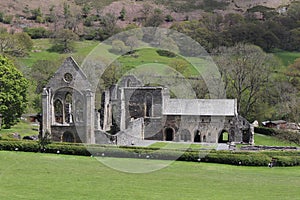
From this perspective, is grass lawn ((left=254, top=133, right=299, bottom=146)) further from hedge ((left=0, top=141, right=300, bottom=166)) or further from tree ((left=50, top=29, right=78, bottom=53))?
tree ((left=50, top=29, right=78, bottom=53))

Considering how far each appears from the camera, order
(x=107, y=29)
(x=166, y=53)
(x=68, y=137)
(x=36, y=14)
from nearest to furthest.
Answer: (x=68, y=137), (x=166, y=53), (x=107, y=29), (x=36, y=14)

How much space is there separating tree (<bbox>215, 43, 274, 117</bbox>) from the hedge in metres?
31.4

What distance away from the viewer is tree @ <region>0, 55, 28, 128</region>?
5425 cm

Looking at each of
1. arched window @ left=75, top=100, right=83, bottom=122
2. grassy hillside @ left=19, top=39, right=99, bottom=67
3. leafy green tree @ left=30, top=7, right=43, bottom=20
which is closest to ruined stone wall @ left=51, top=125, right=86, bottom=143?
arched window @ left=75, top=100, right=83, bottom=122

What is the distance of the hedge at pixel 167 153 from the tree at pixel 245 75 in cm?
3136

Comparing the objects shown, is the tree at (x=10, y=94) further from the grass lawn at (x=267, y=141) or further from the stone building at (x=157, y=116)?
the grass lawn at (x=267, y=141)

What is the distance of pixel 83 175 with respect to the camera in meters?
29.6

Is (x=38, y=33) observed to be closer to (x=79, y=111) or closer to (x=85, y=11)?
(x=85, y=11)

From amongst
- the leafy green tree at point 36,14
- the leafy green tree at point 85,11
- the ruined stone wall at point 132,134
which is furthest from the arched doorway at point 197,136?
the leafy green tree at point 85,11

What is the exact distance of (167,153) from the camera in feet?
126

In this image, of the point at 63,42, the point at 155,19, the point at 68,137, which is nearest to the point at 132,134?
the point at 68,137

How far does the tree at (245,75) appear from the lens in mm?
70938

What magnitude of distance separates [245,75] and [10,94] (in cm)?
3417

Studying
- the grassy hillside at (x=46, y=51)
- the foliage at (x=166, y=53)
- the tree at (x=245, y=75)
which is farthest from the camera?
the foliage at (x=166, y=53)
